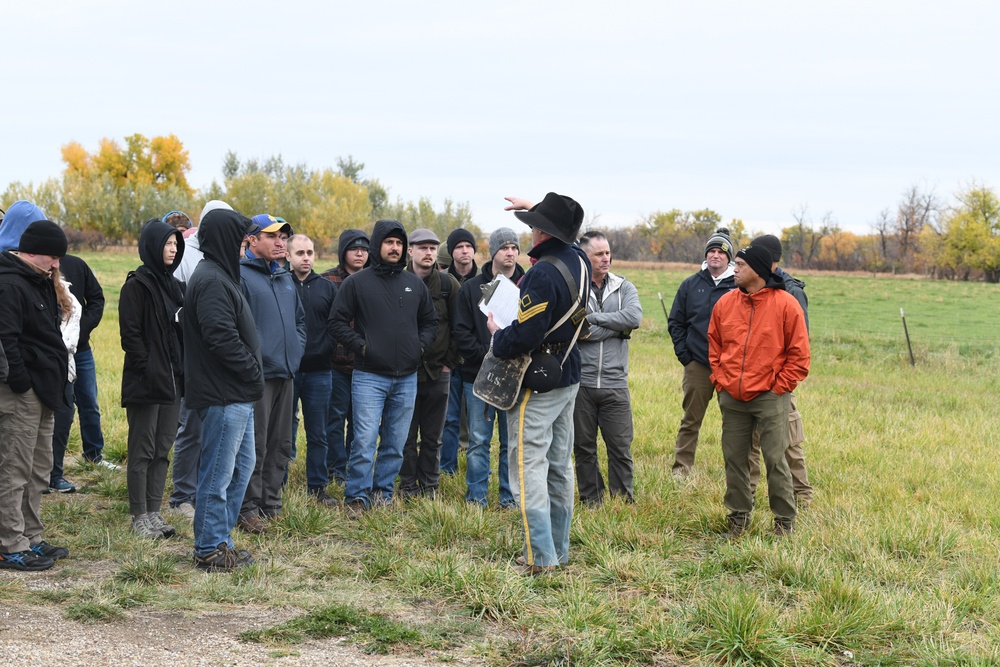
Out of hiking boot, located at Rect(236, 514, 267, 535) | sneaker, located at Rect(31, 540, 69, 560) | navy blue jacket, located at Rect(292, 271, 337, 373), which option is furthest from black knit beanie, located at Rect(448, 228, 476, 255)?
sneaker, located at Rect(31, 540, 69, 560)

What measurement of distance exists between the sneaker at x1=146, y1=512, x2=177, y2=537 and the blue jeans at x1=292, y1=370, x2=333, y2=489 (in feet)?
4.46

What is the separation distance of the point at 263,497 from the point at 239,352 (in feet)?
5.89

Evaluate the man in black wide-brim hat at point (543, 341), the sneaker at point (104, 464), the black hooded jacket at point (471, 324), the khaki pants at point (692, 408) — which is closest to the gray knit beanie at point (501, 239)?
the black hooded jacket at point (471, 324)

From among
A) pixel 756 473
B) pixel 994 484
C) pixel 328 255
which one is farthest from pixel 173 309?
pixel 328 255

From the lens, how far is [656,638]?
4.28 meters

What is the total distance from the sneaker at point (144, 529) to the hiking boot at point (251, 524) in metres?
0.53

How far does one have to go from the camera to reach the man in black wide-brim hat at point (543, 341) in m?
5.21

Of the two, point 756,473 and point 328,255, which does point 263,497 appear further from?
point 328,255

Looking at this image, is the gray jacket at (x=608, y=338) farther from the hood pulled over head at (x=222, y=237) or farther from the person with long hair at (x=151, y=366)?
the person with long hair at (x=151, y=366)

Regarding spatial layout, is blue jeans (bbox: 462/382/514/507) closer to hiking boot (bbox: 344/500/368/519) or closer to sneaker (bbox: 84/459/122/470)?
hiking boot (bbox: 344/500/368/519)

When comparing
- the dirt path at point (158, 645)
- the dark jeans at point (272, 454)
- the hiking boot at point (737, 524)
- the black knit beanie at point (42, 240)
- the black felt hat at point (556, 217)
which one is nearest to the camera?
the dirt path at point (158, 645)

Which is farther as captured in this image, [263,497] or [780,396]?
[263,497]

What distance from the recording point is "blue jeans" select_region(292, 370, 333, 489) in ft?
24.1

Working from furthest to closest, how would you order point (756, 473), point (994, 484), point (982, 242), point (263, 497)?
point (982, 242)
point (994, 484)
point (756, 473)
point (263, 497)
